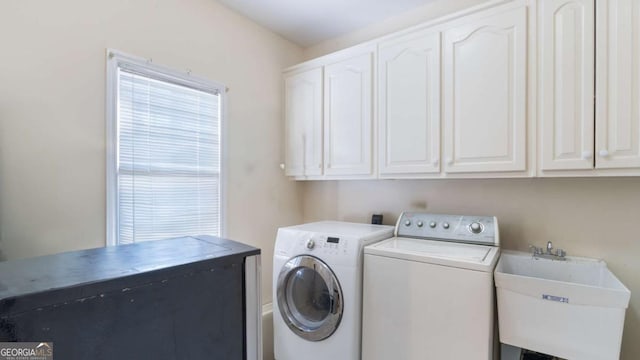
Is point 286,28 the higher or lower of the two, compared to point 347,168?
higher

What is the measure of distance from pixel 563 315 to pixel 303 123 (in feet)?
6.67

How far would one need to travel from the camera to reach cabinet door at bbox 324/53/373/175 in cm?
225

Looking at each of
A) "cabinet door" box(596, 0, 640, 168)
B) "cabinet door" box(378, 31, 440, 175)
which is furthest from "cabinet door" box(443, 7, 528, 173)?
"cabinet door" box(596, 0, 640, 168)

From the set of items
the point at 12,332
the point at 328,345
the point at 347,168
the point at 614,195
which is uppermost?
the point at 347,168

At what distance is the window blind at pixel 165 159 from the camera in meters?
1.79

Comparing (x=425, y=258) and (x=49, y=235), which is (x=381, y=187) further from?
(x=49, y=235)

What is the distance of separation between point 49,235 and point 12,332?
118cm

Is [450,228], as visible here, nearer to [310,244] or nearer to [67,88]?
[310,244]

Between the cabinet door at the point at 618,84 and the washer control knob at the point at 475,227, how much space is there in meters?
0.65

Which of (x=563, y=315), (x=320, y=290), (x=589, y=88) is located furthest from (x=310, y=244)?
(x=589, y=88)

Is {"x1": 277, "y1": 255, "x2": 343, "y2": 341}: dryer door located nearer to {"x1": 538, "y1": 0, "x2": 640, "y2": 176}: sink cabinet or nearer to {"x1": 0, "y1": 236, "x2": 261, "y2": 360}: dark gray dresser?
{"x1": 0, "y1": 236, "x2": 261, "y2": 360}: dark gray dresser

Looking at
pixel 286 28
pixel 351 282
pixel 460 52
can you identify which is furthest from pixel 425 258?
pixel 286 28

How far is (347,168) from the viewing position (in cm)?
235

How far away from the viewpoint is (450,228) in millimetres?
2006
